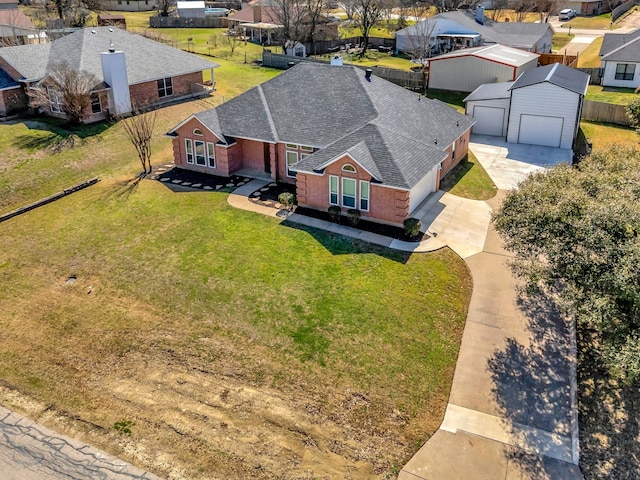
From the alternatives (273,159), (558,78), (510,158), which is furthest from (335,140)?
(558,78)

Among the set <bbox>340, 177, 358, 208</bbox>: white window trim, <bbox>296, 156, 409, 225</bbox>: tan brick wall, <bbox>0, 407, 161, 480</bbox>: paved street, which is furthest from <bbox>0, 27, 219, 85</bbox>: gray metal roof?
<bbox>0, 407, 161, 480</bbox>: paved street

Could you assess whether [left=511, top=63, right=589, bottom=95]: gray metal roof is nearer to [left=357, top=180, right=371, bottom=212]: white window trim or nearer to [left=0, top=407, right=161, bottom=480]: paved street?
[left=357, top=180, right=371, bottom=212]: white window trim

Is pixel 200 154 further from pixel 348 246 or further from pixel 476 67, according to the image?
pixel 476 67

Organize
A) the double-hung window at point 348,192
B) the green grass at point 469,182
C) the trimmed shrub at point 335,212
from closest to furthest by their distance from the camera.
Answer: the double-hung window at point 348,192 → the trimmed shrub at point 335,212 → the green grass at point 469,182

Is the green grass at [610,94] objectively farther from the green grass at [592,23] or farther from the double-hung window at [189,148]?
the green grass at [592,23]

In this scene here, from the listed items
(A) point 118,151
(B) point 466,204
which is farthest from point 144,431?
(A) point 118,151

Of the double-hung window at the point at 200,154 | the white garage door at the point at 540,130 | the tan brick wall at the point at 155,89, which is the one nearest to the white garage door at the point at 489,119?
the white garage door at the point at 540,130

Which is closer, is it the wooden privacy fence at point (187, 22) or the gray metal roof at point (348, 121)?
the gray metal roof at point (348, 121)

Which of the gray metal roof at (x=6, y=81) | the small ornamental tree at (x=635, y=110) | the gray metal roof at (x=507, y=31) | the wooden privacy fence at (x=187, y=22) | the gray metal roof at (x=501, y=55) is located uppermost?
the wooden privacy fence at (x=187, y=22)
